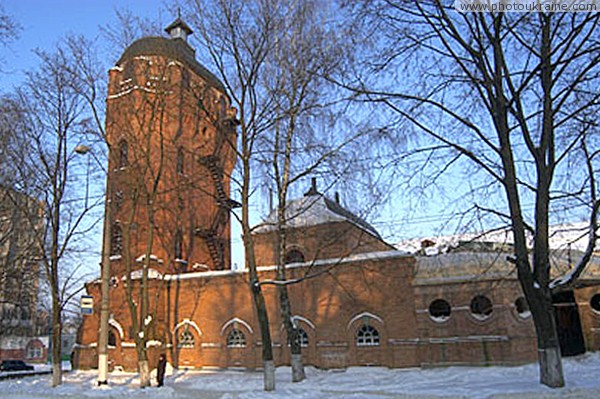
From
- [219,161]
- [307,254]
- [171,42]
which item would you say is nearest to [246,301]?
[307,254]

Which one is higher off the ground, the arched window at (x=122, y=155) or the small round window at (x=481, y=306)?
the arched window at (x=122, y=155)

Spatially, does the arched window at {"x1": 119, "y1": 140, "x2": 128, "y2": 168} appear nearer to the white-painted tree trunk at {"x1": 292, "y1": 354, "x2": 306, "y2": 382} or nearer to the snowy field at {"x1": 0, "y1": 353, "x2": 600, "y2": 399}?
the snowy field at {"x1": 0, "y1": 353, "x2": 600, "y2": 399}

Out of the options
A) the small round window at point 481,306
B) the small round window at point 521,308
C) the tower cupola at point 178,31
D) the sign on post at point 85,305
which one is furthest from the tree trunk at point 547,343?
the tower cupola at point 178,31

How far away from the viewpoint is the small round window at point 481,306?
73.0 ft

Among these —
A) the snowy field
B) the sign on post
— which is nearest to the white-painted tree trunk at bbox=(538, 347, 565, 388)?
the snowy field

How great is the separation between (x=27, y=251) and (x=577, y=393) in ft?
66.7

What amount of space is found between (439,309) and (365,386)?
6963 millimetres

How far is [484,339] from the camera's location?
21562mm

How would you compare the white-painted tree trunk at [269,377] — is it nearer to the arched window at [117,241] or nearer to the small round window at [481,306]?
the small round window at [481,306]

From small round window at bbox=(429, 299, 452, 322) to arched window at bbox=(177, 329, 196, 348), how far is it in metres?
12.5

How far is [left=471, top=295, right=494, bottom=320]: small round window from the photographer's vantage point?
73.0 feet

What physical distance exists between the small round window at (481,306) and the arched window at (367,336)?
4383 millimetres

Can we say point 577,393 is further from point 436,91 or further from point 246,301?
point 246,301

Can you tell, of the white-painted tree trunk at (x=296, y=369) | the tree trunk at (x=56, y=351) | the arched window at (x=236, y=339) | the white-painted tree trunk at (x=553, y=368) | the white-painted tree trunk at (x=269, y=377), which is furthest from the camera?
the arched window at (x=236, y=339)
